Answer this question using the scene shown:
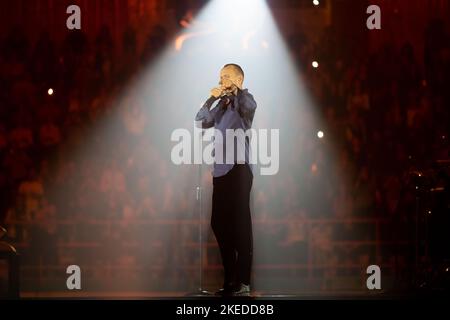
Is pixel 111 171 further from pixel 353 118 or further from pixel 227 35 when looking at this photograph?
pixel 353 118

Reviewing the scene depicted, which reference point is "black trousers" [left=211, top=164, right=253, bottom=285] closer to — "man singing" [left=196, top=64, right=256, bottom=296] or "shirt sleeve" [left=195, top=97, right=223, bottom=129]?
"man singing" [left=196, top=64, right=256, bottom=296]

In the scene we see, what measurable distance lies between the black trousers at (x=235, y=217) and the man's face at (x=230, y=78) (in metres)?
0.53

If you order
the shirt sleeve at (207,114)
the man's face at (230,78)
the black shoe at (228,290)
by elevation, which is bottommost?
the black shoe at (228,290)

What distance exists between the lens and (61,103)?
8352 mm

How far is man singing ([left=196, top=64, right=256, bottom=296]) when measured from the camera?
604cm

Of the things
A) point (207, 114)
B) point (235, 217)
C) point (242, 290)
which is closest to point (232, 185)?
point (235, 217)

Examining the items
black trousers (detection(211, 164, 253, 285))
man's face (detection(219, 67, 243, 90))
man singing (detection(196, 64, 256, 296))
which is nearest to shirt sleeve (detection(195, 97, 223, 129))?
man singing (detection(196, 64, 256, 296))

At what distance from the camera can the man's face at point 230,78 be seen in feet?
19.9

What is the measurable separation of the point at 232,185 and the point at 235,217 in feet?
0.69

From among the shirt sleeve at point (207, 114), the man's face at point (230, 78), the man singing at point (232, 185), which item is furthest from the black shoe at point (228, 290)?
the man's face at point (230, 78)

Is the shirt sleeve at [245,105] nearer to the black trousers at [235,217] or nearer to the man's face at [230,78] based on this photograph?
the man's face at [230,78]

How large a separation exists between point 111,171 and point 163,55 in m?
1.18

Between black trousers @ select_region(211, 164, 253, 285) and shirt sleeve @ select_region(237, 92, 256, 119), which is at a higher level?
shirt sleeve @ select_region(237, 92, 256, 119)
